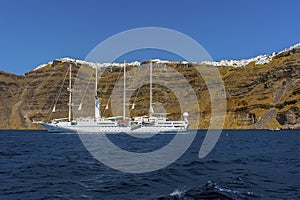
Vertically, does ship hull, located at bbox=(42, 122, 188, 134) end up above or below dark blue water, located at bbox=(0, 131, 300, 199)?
above

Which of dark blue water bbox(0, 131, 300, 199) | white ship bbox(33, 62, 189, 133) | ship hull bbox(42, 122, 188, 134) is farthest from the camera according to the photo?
white ship bbox(33, 62, 189, 133)

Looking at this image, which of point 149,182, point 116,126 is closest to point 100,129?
point 116,126

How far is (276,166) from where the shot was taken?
89.5ft

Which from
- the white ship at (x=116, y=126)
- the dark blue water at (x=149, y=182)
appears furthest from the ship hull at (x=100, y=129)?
the dark blue water at (x=149, y=182)

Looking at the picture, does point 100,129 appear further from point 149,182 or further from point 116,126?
point 149,182

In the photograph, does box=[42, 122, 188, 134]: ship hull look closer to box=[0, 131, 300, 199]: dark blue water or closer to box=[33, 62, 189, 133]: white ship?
box=[33, 62, 189, 133]: white ship

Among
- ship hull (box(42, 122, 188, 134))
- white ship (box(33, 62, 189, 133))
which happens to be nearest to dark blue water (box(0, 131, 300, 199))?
white ship (box(33, 62, 189, 133))

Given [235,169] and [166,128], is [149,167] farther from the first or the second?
[166,128]

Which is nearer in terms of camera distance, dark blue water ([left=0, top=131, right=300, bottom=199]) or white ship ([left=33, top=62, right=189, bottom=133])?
dark blue water ([left=0, top=131, right=300, bottom=199])

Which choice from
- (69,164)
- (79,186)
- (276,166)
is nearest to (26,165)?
(69,164)

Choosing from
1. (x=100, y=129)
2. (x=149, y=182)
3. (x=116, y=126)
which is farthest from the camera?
(x=116, y=126)

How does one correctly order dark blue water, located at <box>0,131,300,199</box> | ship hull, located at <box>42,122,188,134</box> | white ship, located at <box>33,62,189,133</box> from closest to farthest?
1. dark blue water, located at <box>0,131,300,199</box>
2. ship hull, located at <box>42,122,188,134</box>
3. white ship, located at <box>33,62,189,133</box>

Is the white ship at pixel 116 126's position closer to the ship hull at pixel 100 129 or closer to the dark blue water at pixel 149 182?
the ship hull at pixel 100 129

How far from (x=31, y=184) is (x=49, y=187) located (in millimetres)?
1431
